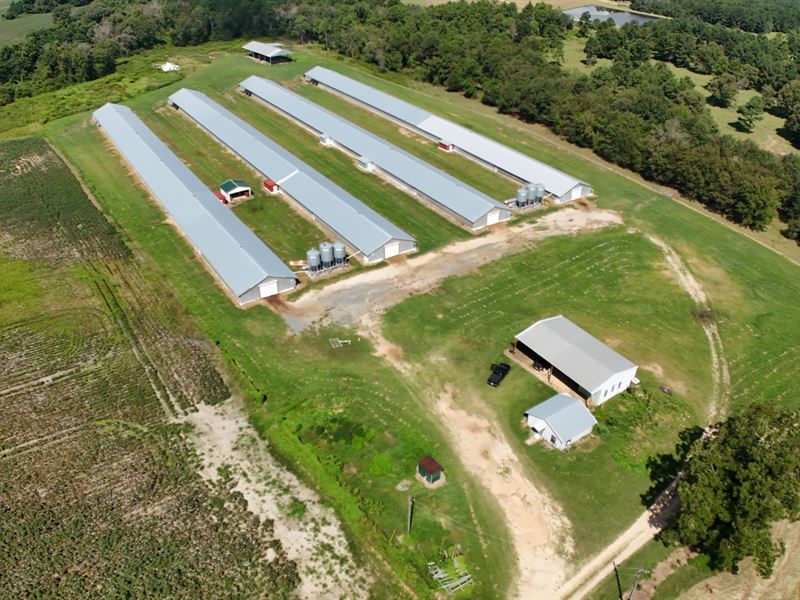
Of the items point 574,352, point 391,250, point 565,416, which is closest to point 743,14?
point 391,250

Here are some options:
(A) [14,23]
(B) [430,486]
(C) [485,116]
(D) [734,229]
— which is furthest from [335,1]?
(B) [430,486]

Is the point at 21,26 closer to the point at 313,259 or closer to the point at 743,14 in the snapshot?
the point at 313,259

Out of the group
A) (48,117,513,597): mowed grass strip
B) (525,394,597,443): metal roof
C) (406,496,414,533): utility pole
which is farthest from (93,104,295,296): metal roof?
(525,394,597,443): metal roof

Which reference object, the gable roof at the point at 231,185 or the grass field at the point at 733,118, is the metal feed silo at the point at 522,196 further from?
the grass field at the point at 733,118

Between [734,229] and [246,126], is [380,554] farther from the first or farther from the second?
[246,126]

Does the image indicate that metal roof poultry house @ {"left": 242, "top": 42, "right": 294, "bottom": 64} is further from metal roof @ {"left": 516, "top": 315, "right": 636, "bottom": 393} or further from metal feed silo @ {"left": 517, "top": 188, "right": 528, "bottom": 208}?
metal roof @ {"left": 516, "top": 315, "right": 636, "bottom": 393}

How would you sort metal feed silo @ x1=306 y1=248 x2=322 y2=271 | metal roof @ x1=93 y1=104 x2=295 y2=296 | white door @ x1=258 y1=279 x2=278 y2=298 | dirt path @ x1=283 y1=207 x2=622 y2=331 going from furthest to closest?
metal feed silo @ x1=306 y1=248 x2=322 y2=271, metal roof @ x1=93 y1=104 x2=295 y2=296, white door @ x1=258 y1=279 x2=278 y2=298, dirt path @ x1=283 y1=207 x2=622 y2=331

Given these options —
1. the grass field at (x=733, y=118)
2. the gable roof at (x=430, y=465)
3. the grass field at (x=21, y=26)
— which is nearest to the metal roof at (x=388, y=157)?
the gable roof at (x=430, y=465)
